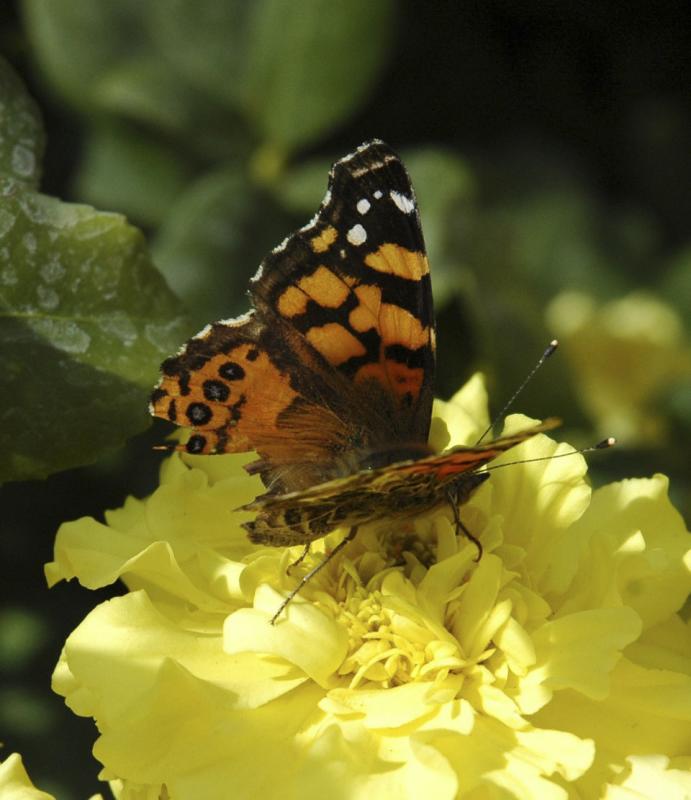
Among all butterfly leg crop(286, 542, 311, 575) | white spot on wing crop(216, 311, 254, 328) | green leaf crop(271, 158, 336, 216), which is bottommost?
butterfly leg crop(286, 542, 311, 575)

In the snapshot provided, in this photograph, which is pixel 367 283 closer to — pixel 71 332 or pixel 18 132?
pixel 71 332

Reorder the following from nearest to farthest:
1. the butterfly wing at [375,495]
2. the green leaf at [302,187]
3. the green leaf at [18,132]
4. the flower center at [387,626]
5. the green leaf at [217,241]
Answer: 1. the butterfly wing at [375,495]
2. the flower center at [387,626]
3. the green leaf at [18,132]
4. the green leaf at [217,241]
5. the green leaf at [302,187]

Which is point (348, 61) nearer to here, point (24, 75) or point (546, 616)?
point (24, 75)

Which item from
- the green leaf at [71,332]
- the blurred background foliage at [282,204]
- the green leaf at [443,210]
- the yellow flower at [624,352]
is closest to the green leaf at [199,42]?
the blurred background foliage at [282,204]

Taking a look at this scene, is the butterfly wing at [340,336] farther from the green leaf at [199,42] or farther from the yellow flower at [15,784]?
the green leaf at [199,42]

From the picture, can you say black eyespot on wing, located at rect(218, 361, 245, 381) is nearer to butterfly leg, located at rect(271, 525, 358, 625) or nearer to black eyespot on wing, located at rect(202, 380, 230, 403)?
black eyespot on wing, located at rect(202, 380, 230, 403)

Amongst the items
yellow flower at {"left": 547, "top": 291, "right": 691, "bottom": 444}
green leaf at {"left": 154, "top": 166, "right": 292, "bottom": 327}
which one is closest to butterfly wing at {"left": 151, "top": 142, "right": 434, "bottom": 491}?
green leaf at {"left": 154, "top": 166, "right": 292, "bottom": 327}

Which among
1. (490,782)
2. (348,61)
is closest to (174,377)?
(490,782)
